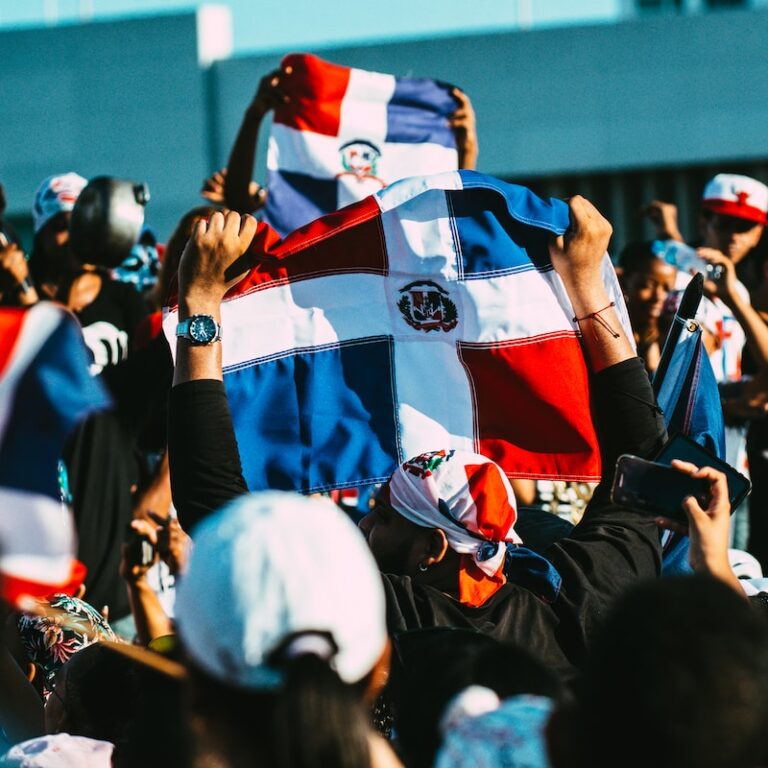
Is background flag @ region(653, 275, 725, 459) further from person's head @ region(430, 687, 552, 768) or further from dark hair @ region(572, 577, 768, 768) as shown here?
dark hair @ region(572, 577, 768, 768)

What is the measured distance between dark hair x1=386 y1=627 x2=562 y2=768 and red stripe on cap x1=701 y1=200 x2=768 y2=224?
4.98 metres

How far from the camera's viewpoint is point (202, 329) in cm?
333

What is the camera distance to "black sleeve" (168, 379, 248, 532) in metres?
3.19

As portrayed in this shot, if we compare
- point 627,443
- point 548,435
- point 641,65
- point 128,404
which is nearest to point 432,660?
point 627,443

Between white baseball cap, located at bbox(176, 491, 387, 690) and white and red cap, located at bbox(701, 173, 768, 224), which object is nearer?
white baseball cap, located at bbox(176, 491, 387, 690)

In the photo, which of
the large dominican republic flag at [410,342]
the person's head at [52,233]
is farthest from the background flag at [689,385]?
the person's head at [52,233]

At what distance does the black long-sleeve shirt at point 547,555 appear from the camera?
309 cm

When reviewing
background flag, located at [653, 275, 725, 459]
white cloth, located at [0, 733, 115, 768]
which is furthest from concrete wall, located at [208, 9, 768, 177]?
white cloth, located at [0, 733, 115, 768]

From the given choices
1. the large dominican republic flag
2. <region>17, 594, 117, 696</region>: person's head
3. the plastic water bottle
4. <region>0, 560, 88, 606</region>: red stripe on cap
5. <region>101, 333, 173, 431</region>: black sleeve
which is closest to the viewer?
<region>0, 560, 88, 606</region>: red stripe on cap

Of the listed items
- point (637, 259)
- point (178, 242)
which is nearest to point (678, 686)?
point (178, 242)

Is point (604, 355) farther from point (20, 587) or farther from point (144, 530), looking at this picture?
point (20, 587)

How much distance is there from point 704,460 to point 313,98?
388cm

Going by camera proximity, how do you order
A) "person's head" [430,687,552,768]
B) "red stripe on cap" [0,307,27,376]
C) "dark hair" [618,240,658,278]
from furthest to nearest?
"dark hair" [618,240,658,278], "red stripe on cap" [0,307,27,376], "person's head" [430,687,552,768]

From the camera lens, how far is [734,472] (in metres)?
2.95
